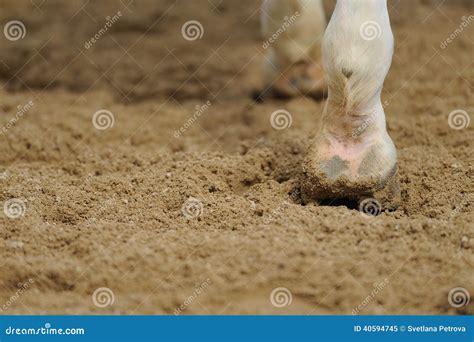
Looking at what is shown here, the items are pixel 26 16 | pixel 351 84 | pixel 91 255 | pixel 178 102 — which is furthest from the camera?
pixel 26 16

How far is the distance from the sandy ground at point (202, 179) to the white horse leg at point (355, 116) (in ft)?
0.41

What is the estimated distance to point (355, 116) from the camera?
11.2ft

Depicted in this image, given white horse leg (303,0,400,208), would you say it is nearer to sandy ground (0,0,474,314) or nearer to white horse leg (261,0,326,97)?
sandy ground (0,0,474,314)

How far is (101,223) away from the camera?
3.36m

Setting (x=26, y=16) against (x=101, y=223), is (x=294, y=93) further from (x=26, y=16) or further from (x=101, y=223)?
(x=26, y=16)

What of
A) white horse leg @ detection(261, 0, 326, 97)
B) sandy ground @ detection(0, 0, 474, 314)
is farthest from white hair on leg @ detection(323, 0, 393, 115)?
white horse leg @ detection(261, 0, 326, 97)

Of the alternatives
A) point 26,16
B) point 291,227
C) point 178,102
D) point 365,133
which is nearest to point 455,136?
point 365,133

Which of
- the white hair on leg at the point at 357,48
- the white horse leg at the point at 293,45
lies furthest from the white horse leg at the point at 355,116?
the white horse leg at the point at 293,45

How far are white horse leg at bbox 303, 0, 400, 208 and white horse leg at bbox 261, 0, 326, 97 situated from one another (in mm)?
1164

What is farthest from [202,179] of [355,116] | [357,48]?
[357,48]

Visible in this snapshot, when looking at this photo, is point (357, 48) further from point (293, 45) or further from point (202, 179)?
point (293, 45)

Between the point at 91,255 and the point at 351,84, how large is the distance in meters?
1.20

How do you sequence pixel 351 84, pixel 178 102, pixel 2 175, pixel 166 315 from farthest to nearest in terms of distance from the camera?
1. pixel 178 102
2. pixel 2 175
3. pixel 351 84
4. pixel 166 315

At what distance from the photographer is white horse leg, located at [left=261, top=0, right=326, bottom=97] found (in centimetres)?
451
